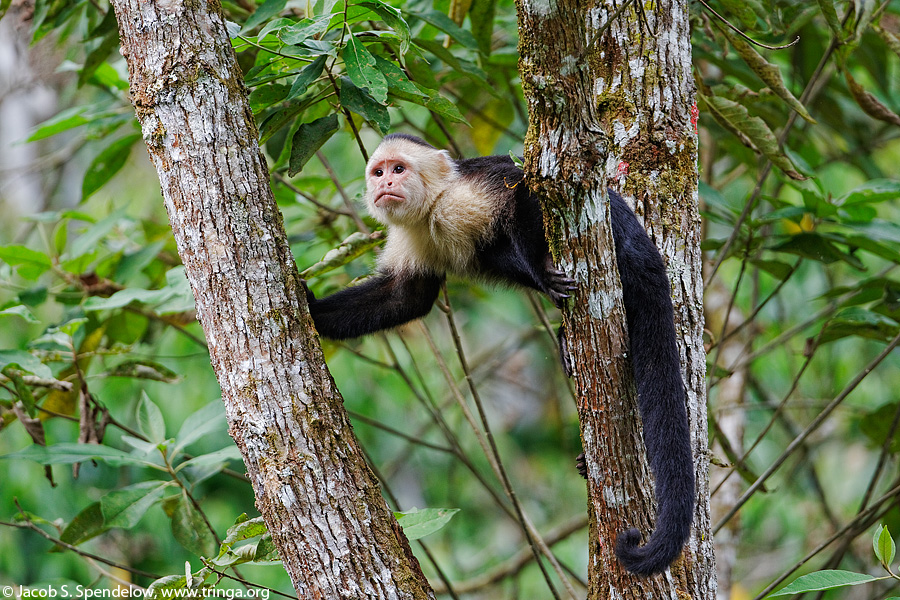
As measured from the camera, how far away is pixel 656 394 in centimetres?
190

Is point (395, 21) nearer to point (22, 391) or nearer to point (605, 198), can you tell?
point (605, 198)

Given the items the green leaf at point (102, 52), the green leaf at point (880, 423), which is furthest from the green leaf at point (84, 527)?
the green leaf at point (880, 423)

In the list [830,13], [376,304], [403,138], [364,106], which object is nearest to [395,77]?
[364,106]

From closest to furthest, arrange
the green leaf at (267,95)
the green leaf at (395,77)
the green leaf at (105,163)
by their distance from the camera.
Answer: the green leaf at (395,77)
the green leaf at (267,95)
the green leaf at (105,163)

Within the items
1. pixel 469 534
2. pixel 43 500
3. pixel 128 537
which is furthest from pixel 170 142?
pixel 469 534

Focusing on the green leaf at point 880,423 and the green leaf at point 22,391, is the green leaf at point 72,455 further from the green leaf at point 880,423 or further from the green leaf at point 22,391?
the green leaf at point 880,423

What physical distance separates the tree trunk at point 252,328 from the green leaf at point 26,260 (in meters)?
1.27

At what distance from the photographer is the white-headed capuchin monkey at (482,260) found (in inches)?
75.0

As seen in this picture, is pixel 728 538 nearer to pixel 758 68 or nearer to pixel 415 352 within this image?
pixel 758 68

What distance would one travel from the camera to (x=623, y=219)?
6.84 feet

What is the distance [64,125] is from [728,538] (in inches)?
134

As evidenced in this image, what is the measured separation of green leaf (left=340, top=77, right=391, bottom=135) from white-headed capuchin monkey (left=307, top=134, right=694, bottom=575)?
1.63 feet

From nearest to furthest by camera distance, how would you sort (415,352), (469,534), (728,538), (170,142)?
(170,142) < (728,538) < (415,352) < (469,534)

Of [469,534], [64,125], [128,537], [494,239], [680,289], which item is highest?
[64,125]
